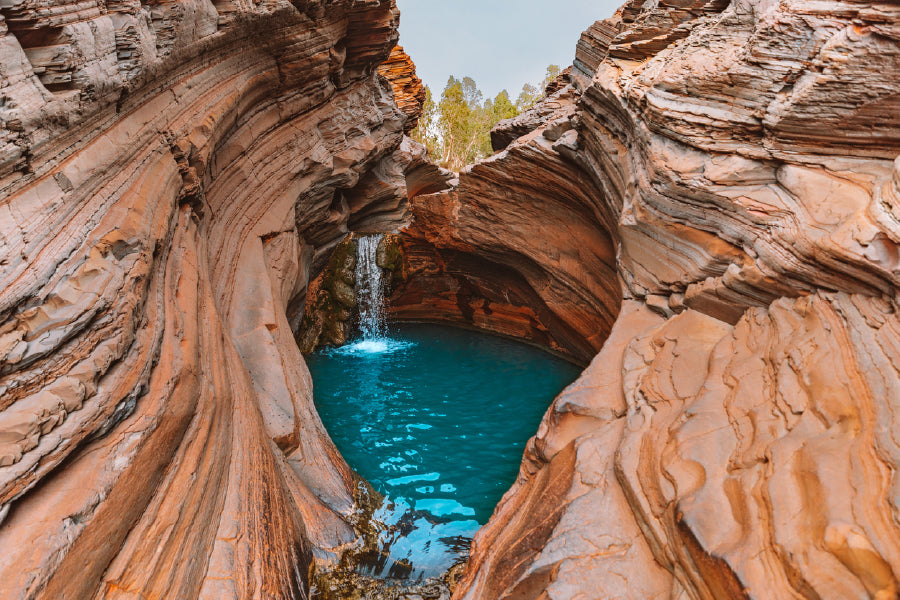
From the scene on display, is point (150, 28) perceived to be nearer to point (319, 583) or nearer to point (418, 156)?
point (319, 583)

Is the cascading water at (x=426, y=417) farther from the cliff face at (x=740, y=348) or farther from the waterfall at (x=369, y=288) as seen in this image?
the cliff face at (x=740, y=348)

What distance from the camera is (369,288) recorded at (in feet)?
58.9

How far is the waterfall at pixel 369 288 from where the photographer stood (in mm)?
17906

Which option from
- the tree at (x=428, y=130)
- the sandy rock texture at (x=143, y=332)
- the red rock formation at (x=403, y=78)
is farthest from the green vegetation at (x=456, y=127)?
the sandy rock texture at (x=143, y=332)

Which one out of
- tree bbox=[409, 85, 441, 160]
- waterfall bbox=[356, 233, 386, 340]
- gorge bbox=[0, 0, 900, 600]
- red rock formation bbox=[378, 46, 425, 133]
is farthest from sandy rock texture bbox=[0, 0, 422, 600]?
tree bbox=[409, 85, 441, 160]

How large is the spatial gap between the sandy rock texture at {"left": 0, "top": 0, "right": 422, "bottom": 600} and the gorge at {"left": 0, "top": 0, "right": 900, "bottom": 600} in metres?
0.03

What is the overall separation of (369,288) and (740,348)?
14090mm

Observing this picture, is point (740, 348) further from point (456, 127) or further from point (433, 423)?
point (456, 127)

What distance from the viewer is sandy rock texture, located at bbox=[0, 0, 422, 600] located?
3.48 metres

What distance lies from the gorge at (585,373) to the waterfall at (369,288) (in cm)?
842

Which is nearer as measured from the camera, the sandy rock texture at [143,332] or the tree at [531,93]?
the sandy rock texture at [143,332]

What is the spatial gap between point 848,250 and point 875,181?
1.20 metres

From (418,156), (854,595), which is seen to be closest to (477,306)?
(418,156)

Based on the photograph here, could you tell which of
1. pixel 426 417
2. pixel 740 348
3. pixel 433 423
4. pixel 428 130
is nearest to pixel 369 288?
pixel 426 417
